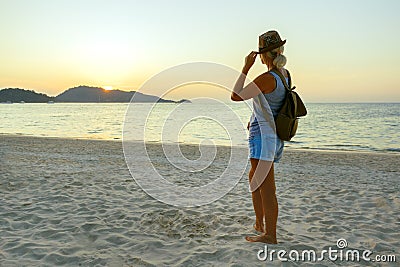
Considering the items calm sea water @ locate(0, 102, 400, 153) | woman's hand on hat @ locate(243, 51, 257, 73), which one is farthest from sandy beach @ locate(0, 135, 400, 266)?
woman's hand on hat @ locate(243, 51, 257, 73)

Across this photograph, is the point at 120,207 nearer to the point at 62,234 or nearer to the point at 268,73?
the point at 62,234

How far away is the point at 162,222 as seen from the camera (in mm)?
4809

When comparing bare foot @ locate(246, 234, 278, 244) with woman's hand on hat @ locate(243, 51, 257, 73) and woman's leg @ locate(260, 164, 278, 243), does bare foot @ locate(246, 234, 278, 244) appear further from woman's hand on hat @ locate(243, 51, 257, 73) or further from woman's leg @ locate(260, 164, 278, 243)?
woman's hand on hat @ locate(243, 51, 257, 73)

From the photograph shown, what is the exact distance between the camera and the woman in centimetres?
329

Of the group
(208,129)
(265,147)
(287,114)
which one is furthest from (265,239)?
(208,129)

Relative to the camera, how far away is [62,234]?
4.23m

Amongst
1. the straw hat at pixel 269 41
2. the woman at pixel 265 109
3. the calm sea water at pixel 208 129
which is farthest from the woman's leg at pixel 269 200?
the straw hat at pixel 269 41

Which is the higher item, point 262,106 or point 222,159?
point 262,106

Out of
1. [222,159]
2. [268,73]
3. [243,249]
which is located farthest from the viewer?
[222,159]

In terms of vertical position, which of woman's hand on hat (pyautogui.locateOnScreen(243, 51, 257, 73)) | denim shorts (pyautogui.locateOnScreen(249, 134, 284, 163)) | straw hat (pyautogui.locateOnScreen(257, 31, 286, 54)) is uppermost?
straw hat (pyautogui.locateOnScreen(257, 31, 286, 54))

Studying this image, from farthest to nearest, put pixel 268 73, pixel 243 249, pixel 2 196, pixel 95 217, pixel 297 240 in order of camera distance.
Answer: pixel 2 196, pixel 95 217, pixel 297 240, pixel 243 249, pixel 268 73

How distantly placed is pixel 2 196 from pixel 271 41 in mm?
5316

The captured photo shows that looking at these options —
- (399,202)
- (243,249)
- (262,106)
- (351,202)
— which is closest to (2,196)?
(243,249)

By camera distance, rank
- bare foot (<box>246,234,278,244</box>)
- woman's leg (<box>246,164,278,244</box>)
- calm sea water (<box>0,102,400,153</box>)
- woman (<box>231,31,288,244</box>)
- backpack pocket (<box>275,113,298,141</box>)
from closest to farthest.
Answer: woman (<box>231,31,288,244</box>), backpack pocket (<box>275,113,298,141</box>), woman's leg (<box>246,164,278,244</box>), bare foot (<box>246,234,278,244</box>), calm sea water (<box>0,102,400,153</box>)
